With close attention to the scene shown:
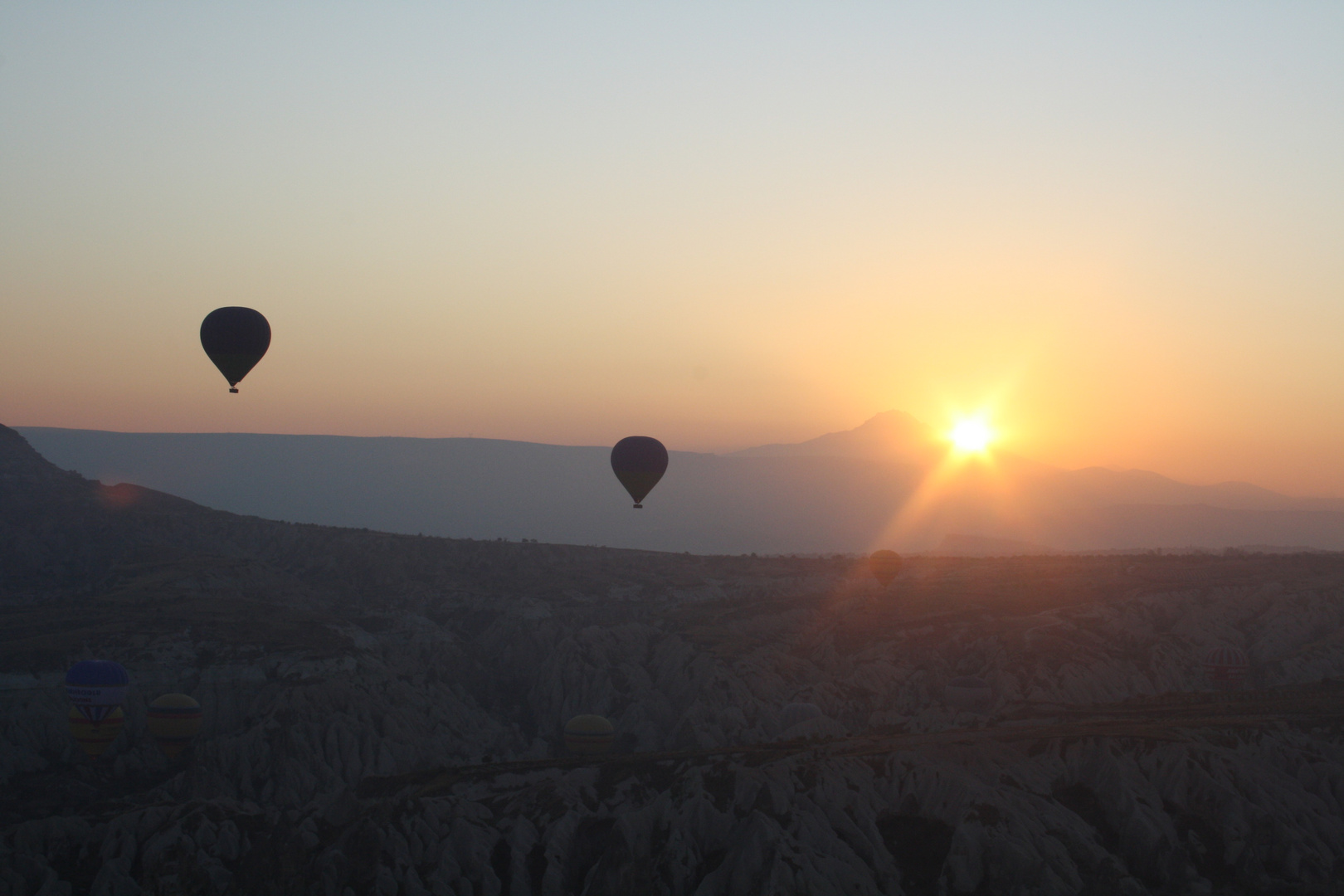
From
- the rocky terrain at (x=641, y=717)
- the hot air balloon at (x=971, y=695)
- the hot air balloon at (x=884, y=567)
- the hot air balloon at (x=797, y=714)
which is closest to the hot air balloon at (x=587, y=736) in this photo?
the rocky terrain at (x=641, y=717)

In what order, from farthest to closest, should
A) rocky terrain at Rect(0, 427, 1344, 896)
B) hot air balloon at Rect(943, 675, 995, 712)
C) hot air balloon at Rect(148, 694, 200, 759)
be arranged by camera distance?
hot air balloon at Rect(943, 675, 995, 712)
hot air balloon at Rect(148, 694, 200, 759)
rocky terrain at Rect(0, 427, 1344, 896)

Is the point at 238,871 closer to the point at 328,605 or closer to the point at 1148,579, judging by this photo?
the point at 328,605

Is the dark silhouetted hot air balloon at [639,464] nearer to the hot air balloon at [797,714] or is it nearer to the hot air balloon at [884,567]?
the hot air balloon at [797,714]

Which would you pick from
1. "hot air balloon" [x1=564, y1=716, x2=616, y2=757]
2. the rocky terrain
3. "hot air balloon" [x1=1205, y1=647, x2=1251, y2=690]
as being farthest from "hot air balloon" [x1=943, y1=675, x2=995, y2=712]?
"hot air balloon" [x1=564, y1=716, x2=616, y2=757]

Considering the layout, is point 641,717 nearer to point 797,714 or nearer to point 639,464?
point 797,714

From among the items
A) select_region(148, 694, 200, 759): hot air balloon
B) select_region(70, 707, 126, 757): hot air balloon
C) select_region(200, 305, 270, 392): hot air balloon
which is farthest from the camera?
select_region(148, 694, 200, 759): hot air balloon

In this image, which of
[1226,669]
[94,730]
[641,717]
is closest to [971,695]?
[1226,669]

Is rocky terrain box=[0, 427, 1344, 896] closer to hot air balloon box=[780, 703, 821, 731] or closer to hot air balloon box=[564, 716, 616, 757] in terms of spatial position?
hot air balloon box=[780, 703, 821, 731]
